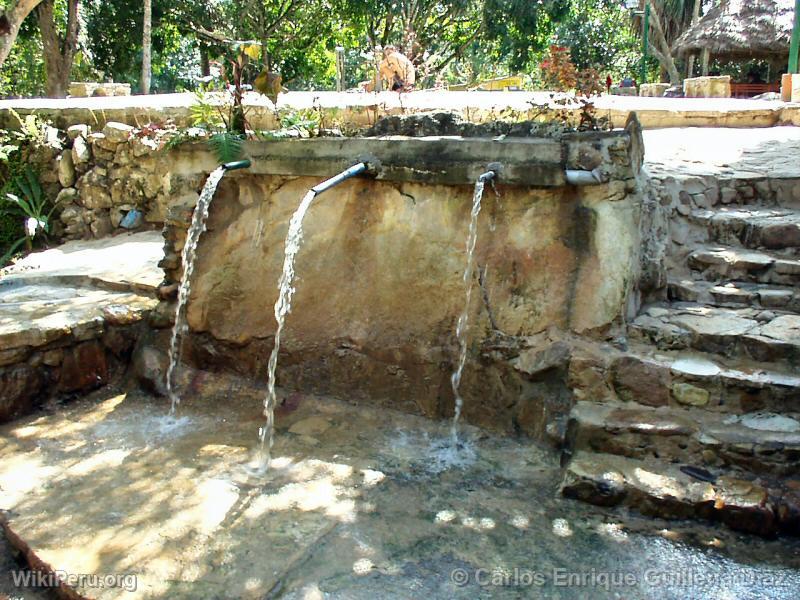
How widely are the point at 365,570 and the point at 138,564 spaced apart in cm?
80

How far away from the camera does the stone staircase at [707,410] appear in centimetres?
292


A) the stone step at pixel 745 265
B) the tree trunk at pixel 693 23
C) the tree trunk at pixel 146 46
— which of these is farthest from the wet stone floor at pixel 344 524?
the tree trunk at pixel 693 23

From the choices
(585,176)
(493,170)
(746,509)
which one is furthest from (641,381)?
(493,170)

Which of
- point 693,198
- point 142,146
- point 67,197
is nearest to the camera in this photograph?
point 693,198

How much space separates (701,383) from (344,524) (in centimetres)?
162

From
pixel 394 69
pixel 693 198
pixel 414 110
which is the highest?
pixel 394 69

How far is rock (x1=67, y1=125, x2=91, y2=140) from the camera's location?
8.93m

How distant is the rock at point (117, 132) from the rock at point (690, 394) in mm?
7191

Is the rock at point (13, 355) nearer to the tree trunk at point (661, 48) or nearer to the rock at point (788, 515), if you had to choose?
the rock at point (788, 515)

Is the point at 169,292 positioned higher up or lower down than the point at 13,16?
lower down

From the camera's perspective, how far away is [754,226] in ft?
13.7

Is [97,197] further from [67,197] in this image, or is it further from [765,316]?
[765,316]

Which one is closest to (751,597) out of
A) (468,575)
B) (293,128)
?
(468,575)

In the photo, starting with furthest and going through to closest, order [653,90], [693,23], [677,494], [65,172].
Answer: [693,23] → [653,90] → [65,172] → [677,494]
